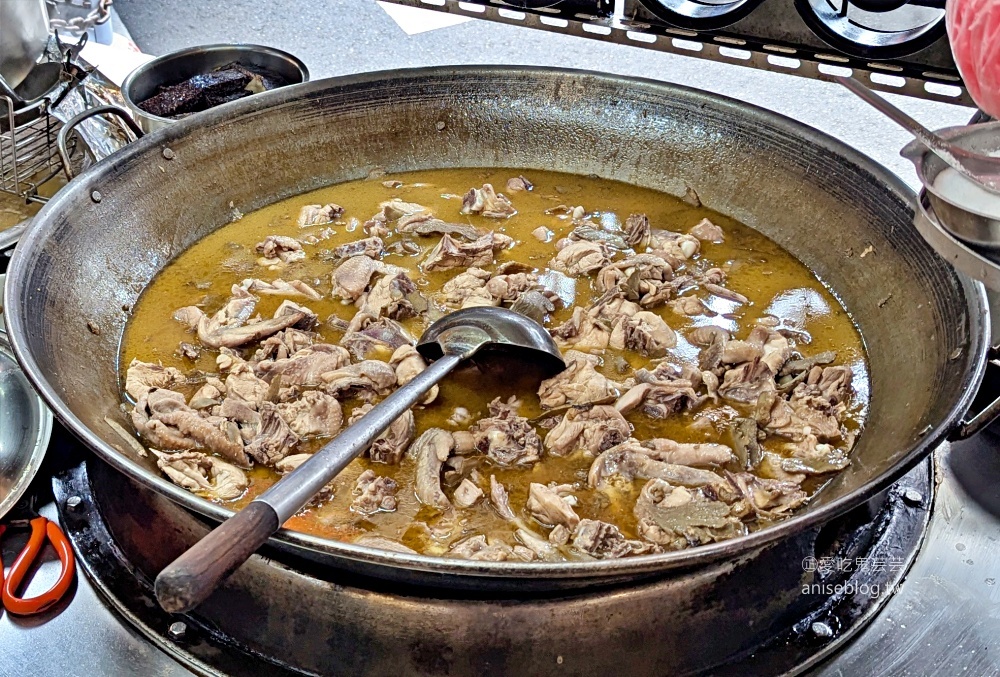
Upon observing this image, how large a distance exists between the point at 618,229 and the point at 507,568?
1.55 meters

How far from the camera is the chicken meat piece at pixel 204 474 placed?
5.51 feet

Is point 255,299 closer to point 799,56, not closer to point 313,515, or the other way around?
point 313,515

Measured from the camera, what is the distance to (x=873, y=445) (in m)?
1.76

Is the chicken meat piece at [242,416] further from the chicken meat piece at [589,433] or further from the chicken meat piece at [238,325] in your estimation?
the chicken meat piece at [589,433]

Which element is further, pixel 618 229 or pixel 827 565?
pixel 618 229

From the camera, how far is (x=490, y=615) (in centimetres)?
137

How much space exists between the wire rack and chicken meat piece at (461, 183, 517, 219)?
128 cm

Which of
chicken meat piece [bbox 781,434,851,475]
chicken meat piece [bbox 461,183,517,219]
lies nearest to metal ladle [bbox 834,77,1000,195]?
chicken meat piece [bbox 781,434,851,475]

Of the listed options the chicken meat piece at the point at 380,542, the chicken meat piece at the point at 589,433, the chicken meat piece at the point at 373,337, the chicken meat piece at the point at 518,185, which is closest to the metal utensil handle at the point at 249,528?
the chicken meat piece at the point at 380,542

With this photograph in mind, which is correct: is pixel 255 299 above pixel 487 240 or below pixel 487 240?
above

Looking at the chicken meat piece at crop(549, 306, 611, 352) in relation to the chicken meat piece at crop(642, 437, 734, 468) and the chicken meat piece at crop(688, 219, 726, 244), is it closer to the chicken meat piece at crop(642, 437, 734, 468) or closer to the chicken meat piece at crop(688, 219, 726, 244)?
the chicken meat piece at crop(642, 437, 734, 468)

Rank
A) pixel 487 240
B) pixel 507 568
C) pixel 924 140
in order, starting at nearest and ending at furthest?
pixel 924 140
pixel 507 568
pixel 487 240

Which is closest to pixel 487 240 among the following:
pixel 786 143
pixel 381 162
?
pixel 381 162

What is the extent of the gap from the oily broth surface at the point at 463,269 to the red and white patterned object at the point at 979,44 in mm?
1037
